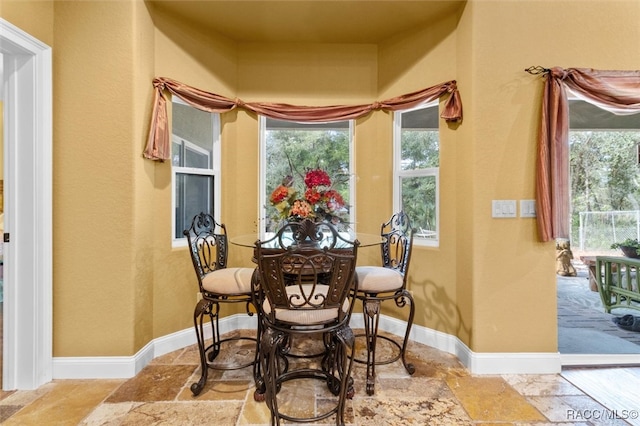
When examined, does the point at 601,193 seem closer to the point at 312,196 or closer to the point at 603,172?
the point at 603,172

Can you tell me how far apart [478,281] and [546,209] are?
2.25 ft

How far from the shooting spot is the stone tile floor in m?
1.80

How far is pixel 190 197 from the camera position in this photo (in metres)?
2.91

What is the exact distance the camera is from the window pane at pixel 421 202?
9.52 feet

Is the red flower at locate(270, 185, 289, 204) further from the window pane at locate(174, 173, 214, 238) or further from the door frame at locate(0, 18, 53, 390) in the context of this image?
the door frame at locate(0, 18, 53, 390)

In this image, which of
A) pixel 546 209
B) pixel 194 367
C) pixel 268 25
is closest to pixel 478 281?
pixel 546 209

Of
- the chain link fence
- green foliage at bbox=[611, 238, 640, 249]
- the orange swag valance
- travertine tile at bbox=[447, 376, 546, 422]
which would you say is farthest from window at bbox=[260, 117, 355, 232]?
green foliage at bbox=[611, 238, 640, 249]

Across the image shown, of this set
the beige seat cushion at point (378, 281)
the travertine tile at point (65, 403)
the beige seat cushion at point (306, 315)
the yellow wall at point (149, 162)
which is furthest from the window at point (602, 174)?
the travertine tile at point (65, 403)

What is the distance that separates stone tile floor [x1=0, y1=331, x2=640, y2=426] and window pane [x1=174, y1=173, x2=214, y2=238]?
1199mm

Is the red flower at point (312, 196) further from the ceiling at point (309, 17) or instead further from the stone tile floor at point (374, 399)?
the ceiling at point (309, 17)

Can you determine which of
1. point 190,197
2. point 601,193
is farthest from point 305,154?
point 601,193

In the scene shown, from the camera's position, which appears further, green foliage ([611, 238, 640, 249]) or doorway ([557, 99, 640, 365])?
green foliage ([611, 238, 640, 249])

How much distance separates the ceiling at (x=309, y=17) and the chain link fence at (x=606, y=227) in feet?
7.26

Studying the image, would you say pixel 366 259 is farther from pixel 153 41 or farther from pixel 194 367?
→ pixel 153 41
